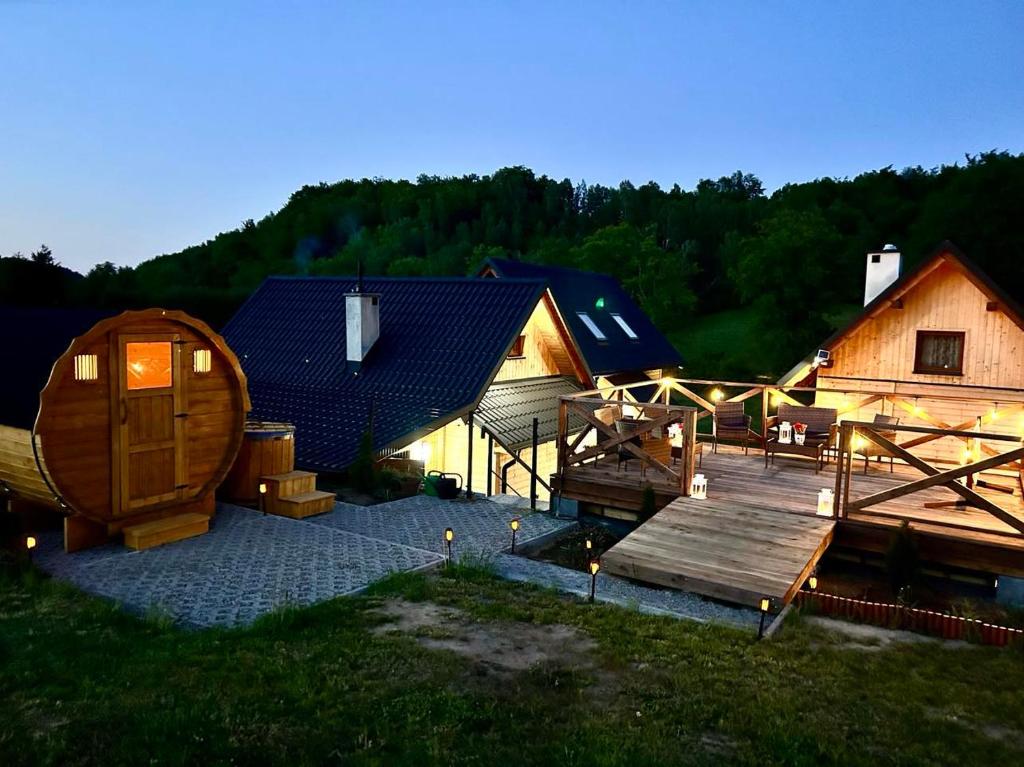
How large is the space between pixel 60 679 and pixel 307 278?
16.9m

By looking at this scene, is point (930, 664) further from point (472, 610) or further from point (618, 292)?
point (618, 292)

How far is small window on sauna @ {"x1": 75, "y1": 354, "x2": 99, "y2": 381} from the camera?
9.30 metres

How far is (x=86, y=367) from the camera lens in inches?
370

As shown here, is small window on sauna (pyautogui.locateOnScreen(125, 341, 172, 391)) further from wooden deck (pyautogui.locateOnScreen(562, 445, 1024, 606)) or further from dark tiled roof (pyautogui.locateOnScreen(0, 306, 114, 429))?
wooden deck (pyautogui.locateOnScreen(562, 445, 1024, 606))

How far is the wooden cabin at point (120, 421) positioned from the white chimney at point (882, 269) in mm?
15850

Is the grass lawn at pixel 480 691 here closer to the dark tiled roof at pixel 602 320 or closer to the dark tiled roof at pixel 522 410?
the dark tiled roof at pixel 522 410

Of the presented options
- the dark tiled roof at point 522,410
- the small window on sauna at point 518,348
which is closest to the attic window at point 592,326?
the dark tiled roof at point 522,410

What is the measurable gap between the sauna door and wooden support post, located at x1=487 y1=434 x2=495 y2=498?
5772 mm

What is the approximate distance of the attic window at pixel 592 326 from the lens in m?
23.8

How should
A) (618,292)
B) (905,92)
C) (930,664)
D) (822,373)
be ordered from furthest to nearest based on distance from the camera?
(905,92) < (618,292) < (822,373) < (930,664)

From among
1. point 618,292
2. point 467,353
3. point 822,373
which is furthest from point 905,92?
point 467,353

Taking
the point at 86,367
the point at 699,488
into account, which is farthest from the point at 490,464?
the point at 86,367

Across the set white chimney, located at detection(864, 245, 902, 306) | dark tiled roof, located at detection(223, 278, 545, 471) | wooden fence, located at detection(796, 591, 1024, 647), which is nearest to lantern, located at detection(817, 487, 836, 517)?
wooden fence, located at detection(796, 591, 1024, 647)

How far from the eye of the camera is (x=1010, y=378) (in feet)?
51.6
